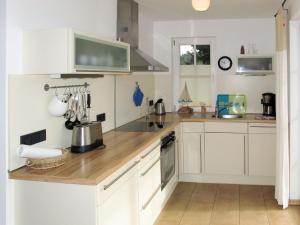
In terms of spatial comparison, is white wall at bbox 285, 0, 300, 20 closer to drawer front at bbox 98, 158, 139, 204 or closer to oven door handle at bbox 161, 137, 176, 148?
oven door handle at bbox 161, 137, 176, 148

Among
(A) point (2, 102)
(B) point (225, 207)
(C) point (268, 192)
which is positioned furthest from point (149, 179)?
(C) point (268, 192)

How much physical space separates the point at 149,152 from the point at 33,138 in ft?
3.90

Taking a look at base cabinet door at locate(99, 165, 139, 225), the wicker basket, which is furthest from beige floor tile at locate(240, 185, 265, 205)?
the wicker basket

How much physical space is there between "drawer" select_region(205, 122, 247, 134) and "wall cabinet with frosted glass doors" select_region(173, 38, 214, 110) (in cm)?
77

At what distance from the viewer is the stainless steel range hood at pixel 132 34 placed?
3.71 meters

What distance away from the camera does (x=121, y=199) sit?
2580 mm

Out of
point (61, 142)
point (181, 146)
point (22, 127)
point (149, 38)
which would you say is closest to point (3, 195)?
point (22, 127)

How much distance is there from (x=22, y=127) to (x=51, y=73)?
1.33 ft

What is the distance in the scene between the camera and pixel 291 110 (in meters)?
3.98

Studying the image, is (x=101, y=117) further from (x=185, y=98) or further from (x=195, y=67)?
(x=195, y=67)

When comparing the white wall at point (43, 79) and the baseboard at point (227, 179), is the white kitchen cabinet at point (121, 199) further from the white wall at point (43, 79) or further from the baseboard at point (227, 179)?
the baseboard at point (227, 179)

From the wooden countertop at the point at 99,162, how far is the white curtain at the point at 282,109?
129cm

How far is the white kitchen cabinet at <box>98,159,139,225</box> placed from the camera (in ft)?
7.38

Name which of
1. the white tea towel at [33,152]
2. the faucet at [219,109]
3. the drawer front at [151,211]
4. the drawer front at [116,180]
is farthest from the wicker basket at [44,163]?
the faucet at [219,109]
